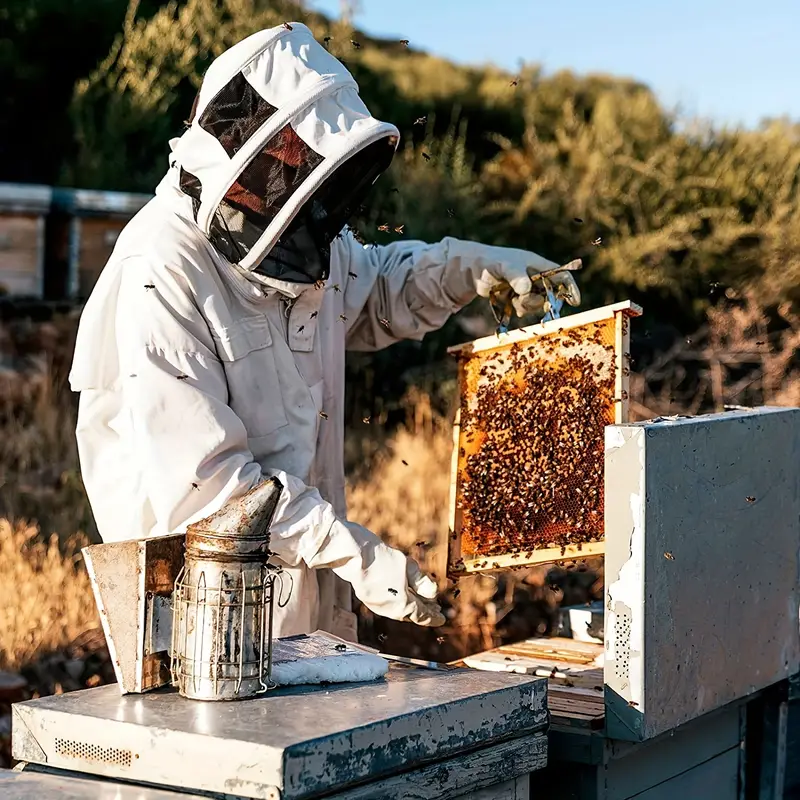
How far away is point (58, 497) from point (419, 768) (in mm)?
5462

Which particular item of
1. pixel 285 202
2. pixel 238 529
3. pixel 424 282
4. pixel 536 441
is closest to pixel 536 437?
pixel 536 441

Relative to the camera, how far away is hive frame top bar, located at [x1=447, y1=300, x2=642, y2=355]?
3242mm

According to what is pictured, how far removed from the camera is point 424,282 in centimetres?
388

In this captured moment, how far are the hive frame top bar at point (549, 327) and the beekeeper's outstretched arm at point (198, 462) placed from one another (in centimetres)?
92

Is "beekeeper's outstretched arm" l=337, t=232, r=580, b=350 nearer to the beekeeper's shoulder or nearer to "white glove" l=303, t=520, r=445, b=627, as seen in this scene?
the beekeeper's shoulder

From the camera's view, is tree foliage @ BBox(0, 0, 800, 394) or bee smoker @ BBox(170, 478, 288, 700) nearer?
bee smoker @ BBox(170, 478, 288, 700)

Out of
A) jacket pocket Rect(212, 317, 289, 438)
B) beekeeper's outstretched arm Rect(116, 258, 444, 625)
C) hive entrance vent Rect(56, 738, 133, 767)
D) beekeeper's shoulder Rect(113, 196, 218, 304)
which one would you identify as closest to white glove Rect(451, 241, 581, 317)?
jacket pocket Rect(212, 317, 289, 438)

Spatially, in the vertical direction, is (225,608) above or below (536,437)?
below

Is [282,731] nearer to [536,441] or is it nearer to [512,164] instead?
[536,441]

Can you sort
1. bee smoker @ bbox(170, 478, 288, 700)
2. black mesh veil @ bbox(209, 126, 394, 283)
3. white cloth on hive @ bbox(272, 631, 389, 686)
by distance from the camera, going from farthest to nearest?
black mesh veil @ bbox(209, 126, 394, 283) → white cloth on hive @ bbox(272, 631, 389, 686) → bee smoker @ bbox(170, 478, 288, 700)

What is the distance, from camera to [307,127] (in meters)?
2.95

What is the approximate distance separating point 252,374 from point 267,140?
0.64 m

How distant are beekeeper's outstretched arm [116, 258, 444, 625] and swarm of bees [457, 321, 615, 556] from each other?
53 centimetres

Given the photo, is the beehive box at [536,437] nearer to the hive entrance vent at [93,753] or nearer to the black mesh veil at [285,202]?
the black mesh veil at [285,202]
